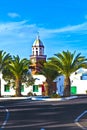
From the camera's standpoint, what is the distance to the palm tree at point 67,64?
5897 cm

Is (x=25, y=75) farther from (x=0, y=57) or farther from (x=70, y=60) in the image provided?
(x=70, y=60)

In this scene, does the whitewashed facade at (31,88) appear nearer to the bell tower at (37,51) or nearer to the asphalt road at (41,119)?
the bell tower at (37,51)

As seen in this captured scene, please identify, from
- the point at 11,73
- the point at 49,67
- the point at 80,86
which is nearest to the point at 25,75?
the point at 11,73

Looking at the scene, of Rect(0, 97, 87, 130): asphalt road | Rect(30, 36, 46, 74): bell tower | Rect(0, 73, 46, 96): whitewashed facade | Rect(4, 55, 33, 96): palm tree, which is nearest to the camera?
Rect(0, 97, 87, 130): asphalt road

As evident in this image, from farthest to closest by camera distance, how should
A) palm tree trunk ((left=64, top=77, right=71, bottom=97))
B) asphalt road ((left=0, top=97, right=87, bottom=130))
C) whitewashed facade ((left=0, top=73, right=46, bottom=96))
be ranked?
whitewashed facade ((left=0, top=73, right=46, bottom=96)) → palm tree trunk ((left=64, top=77, right=71, bottom=97)) → asphalt road ((left=0, top=97, right=87, bottom=130))

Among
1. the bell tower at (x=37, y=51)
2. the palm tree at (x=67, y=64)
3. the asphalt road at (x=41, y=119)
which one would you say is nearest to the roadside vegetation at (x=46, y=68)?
the palm tree at (x=67, y=64)

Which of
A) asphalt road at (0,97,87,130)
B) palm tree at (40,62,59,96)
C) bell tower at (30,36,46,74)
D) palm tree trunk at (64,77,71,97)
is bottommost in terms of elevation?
asphalt road at (0,97,87,130)

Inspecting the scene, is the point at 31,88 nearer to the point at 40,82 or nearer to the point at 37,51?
the point at 40,82

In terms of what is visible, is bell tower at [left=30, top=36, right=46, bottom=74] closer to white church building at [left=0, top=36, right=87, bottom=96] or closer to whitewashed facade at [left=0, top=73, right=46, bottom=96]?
white church building at [left=0, top=36, right=87, bottom=96]

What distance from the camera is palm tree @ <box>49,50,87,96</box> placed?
58969 mm

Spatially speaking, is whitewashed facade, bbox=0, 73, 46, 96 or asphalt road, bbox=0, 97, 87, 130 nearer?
asphalt road, bbox=0, 97, 87, 130

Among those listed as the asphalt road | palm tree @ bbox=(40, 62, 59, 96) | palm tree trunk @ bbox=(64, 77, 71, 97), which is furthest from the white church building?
the asphalt road

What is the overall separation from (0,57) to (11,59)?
1.52 meters

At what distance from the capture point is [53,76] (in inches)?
2447
